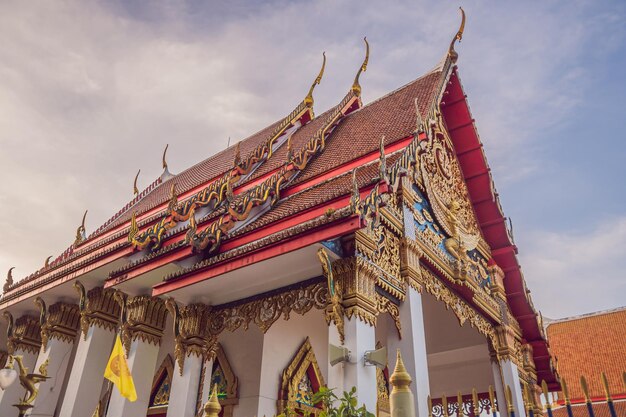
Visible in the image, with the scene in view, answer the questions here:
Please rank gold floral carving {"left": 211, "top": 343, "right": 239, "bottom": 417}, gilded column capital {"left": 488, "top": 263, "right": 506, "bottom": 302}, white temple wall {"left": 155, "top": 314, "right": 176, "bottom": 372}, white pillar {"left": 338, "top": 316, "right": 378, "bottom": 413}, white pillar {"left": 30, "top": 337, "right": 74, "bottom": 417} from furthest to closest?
gilded column capital {"left": 488, "top": 263, "right": 506, "bottom": 302} → white temple wall {"left": 155, "top": 314, "right": 176, "bottom": 372} → white pillar {"left": 30, "top": 337, "right": 74, "bottom": 417} → gold floral carving {"left": 211, "top": 343, "right": 239, "bottom": 417} → white pillar {"left": 338, "top": 316, "right": 378, "bottom": 413}

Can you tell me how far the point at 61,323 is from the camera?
8.23 metres

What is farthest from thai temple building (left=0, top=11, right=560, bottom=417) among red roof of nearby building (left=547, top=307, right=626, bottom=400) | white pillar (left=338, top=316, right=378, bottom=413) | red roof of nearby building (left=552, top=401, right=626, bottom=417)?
red roof of nearby building (left=547, top=307, right=626, bottom=400)

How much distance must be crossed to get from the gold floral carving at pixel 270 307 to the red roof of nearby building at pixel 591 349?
34.2 feet

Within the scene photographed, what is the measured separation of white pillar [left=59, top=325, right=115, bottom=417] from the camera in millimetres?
6734

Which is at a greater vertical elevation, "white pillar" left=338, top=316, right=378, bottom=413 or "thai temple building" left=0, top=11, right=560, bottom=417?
"thai temple building" left=0, top=11, right=560, bottom=417

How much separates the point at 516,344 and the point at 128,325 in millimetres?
6571

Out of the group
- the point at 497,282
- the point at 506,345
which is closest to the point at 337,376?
the point at 506,345

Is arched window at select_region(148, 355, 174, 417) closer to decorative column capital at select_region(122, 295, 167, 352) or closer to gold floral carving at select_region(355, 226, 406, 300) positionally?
decorative column capital at select_region(122, 295, 167, 352)

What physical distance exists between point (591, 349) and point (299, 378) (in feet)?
39.0

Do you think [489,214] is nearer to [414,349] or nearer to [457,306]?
[457,306]

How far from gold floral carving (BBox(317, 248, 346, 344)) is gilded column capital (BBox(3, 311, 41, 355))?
267 inches

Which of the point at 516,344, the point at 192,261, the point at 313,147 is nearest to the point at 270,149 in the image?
the point at 313,147

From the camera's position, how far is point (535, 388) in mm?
9469

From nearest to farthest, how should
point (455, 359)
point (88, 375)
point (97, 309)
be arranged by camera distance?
point (88, 375), point (97, 309), point (455, 359)
